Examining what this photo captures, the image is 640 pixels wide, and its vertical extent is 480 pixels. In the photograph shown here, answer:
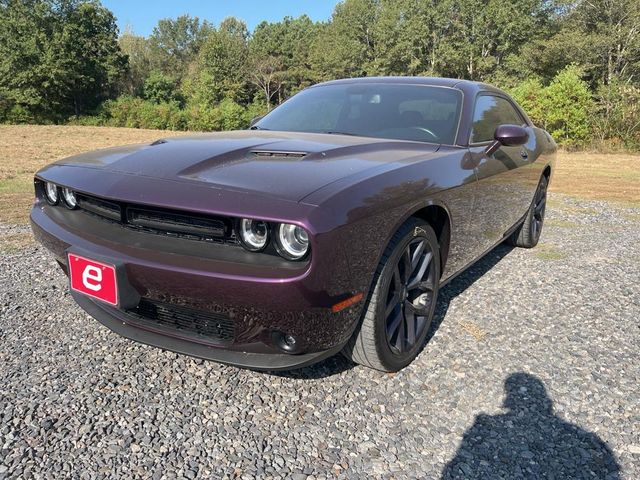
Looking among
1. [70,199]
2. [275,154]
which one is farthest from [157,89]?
[275,154]

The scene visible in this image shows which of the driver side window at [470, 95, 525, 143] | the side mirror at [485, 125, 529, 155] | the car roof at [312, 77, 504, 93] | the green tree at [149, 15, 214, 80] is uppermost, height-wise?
the green tree at [149, 15, 214, 80]

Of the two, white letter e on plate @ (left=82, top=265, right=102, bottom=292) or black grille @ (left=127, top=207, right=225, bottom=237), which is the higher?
black grille @ (left=127, top=207, right=225, bottom=237)

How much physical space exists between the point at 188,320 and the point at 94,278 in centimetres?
42

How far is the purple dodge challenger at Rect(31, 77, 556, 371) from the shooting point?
173 cm

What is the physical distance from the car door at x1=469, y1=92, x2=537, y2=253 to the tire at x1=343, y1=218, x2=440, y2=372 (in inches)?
26.1

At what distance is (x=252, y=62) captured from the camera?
5256cm

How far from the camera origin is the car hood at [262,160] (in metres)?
1.88

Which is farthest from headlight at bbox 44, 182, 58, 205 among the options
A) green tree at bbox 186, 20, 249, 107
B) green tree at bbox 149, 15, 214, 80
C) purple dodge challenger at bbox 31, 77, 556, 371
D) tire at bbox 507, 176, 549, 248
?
green tree at bbox 149, 15, 214, 80

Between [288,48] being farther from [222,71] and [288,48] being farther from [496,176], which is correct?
[496,176]

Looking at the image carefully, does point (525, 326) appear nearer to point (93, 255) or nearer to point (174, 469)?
point (174, 469)

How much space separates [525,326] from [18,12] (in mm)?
46276

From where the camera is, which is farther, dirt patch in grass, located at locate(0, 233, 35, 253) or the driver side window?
dirt patch in grass, located at locate(0, 233, 35, 253)

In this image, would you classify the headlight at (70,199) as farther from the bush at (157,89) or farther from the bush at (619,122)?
the bush at (157,89)

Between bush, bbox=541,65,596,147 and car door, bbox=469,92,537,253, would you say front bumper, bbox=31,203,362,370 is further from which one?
bush, bbox=541,65,596,147
